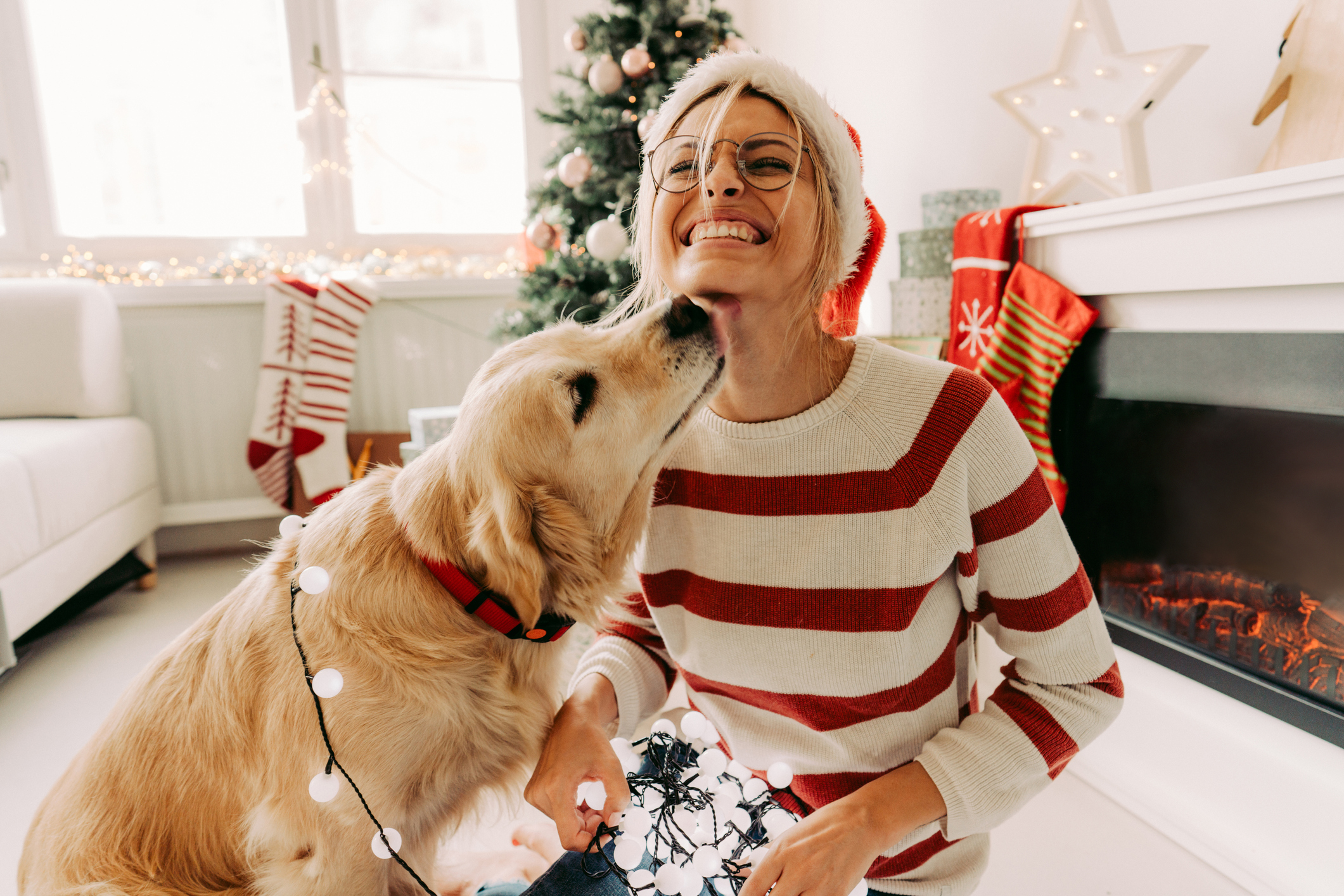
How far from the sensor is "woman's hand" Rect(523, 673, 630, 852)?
81cm

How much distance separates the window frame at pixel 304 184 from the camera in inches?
129

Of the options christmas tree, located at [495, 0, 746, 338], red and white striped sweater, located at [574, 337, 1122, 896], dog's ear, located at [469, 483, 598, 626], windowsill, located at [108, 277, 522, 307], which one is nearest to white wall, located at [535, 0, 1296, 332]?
christmas tree, located at [495, 0, 746, 338]

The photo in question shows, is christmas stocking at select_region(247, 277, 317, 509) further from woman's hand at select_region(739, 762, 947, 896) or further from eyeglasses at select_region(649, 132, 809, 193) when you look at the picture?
woman's hand at select_region(739, 762, 947, 896)

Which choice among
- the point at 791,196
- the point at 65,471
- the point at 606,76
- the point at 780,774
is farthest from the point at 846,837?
the point at 65,471

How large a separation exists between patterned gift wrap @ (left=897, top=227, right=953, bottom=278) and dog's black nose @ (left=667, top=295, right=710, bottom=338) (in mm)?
1486

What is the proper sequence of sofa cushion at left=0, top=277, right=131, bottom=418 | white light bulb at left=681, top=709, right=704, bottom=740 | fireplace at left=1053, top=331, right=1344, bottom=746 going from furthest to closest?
sofa cushion at left=0, top=277, right=131, bottom=418 < fireplace at left=1053, top=331, right=1344, bottom=746 < white light bulb at left=681, top=709, right=704, bottom=740

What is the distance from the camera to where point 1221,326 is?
140 cm

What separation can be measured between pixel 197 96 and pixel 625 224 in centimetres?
237

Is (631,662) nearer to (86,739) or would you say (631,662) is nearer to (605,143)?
(86,739)

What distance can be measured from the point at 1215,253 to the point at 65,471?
313 cm

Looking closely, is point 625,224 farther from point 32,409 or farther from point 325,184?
point 32,409

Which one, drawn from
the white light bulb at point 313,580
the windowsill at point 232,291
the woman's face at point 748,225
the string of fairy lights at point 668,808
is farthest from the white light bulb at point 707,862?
the windowsill at point 232,291

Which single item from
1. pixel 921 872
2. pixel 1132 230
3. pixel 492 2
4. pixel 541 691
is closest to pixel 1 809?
pixel 541 691

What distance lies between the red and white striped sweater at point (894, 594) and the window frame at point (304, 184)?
345 cm
